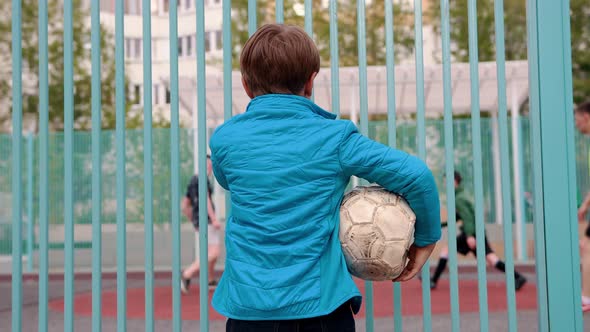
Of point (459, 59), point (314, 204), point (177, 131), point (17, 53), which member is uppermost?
point (459, 59)

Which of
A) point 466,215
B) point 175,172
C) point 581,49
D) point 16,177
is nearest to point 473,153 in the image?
point 175,172

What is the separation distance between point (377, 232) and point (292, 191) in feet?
0.99

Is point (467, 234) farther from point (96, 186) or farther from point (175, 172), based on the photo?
point (96, 186)

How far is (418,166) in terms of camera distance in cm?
215

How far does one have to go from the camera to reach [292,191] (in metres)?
2.15

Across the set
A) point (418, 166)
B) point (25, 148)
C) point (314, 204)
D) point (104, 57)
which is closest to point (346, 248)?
point (314, 204)

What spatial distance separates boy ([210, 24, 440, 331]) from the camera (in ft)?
6.98

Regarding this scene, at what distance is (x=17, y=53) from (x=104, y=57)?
894 inches

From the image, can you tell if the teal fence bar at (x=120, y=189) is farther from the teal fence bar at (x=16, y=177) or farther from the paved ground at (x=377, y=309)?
the paved ground at (x=377, y=309)

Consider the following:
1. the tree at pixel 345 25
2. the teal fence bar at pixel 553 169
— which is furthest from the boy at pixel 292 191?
the tree at pixel 345 25

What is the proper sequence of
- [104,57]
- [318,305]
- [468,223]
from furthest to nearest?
[104,57] < [468,223] < [318,305]

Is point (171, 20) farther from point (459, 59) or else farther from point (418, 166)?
point (459, 59)

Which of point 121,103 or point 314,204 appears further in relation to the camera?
point 121,103

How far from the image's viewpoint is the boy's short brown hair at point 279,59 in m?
2.20
